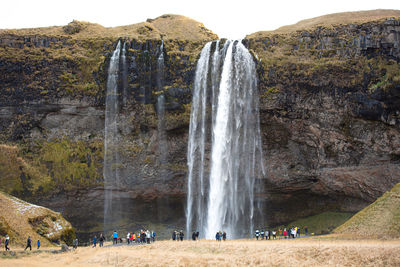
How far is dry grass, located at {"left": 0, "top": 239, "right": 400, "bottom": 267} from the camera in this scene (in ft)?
75.2

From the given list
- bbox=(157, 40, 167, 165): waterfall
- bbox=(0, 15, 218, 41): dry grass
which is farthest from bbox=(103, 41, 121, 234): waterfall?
bbox=(0, 15, 218, 41): dry grass

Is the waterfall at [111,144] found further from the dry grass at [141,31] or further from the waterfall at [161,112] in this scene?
the dry grass at [141,31]

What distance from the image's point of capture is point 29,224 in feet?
121

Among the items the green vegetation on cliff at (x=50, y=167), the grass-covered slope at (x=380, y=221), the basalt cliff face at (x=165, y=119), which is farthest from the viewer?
the green vegetation on cliff at (x=50, y=167)

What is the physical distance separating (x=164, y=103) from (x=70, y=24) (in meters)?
22.1

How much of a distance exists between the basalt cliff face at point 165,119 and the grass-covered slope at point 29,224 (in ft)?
29.7

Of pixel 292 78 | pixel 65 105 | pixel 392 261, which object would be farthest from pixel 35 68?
pixel 392 261

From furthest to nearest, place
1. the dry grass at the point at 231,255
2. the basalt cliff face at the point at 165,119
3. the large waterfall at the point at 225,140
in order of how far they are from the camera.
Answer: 1. the large waterfall at the point at 225,140
2. the basalt cliff face at the point at 165,119
3. the dry grass at the point at 231,255

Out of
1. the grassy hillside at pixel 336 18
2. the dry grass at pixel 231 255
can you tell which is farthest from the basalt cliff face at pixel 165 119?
the dry grass at pixel 231 255

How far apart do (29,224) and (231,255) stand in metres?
20.4

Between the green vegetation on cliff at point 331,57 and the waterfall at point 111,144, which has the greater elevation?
the green vegetation on cliff at point 331,57

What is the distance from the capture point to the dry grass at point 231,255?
22906 millimetres

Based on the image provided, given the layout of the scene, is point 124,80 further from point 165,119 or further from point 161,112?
point 165,119

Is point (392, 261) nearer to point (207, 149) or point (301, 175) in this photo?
point (301, 175)
